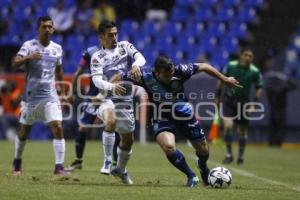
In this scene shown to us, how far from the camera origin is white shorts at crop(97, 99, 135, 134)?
11.4 metres

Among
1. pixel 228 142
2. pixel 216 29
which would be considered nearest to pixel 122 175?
pixel 228 142

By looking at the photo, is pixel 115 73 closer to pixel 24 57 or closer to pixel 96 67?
pixel 96 67

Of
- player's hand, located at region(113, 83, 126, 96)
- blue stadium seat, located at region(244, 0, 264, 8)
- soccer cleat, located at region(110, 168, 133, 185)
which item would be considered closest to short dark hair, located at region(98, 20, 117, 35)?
player's hand, located at region(113, 83, 126, 96)

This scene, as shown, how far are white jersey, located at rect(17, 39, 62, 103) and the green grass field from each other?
1247 mm

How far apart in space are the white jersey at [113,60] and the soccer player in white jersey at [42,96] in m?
1.05

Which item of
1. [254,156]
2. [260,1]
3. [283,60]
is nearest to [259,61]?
[283,60]

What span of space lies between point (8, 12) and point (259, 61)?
8.59m

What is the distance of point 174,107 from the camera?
433 inches

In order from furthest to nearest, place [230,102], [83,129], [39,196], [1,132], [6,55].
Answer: [6,55]
[1,132]
[230,102]
[83,129]
[39,196]

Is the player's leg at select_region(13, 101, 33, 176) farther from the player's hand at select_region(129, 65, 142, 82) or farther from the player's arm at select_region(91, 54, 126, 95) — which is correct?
the player's hand at select_region(129, 65, 142, 82)

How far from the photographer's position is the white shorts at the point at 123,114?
1137 centimetres

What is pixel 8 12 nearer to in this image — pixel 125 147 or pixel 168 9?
pixel 168 9

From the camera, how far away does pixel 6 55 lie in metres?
26.3

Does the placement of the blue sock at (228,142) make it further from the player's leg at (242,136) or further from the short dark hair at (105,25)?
the short dark hair at (105,25)
